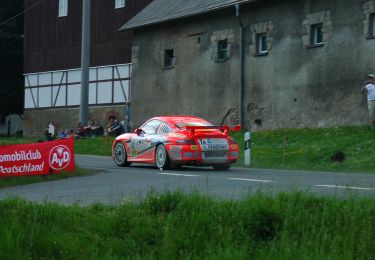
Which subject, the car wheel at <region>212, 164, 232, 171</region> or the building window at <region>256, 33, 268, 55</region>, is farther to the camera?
the building window at <region>256, 33, 268, 55</region>

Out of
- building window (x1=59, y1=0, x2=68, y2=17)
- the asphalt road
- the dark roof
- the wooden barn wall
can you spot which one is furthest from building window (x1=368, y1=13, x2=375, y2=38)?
building window (x1=59, y1=0, x2=68, y2=17)

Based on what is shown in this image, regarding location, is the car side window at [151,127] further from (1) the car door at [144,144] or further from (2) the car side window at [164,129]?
(2) the car side window at [164,129]

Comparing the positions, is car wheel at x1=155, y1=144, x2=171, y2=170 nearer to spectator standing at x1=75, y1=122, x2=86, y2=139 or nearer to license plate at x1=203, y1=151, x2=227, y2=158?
license plate at x1=203, y1=151, x2=227, y2=158

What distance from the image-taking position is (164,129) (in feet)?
74.8

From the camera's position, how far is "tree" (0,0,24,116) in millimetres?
64250

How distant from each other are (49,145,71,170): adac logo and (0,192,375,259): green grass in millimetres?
8861

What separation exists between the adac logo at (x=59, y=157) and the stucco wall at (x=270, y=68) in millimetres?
14284

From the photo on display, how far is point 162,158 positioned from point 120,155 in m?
2.51

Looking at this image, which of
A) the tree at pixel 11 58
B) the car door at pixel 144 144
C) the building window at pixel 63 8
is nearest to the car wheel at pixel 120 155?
the car door at pixel 144 144

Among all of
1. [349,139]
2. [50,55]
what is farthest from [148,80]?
[349,139]

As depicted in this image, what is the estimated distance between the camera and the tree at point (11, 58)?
64.2 m

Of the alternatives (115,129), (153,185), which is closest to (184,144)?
(153,185)

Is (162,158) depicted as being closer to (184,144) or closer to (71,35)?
(184,144)

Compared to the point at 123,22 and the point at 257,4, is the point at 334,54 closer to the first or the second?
the point at 257,4
